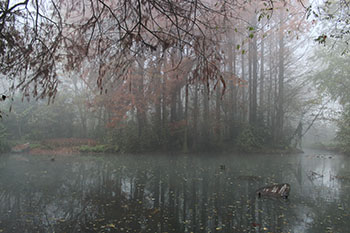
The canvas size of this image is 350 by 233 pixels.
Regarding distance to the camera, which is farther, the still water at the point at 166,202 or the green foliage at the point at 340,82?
the green foliage at the point at 340,82

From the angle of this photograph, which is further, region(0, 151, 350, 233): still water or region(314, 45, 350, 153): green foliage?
region(314, 45, 350, 153): green foliage

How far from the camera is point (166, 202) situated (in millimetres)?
6352

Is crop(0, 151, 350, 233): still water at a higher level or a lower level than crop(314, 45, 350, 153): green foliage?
lower

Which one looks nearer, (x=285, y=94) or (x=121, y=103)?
(x=121, y=103)

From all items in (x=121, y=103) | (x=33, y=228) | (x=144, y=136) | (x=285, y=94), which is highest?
(x=285, y=94)

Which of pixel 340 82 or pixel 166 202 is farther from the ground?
pixel 340 82

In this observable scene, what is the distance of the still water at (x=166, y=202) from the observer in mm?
4895

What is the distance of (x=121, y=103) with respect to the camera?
1730cm

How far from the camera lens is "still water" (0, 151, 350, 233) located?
193 inches

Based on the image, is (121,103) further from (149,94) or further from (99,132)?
(99,132)

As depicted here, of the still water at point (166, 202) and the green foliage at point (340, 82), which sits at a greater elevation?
the green foliage at point (340, 82)

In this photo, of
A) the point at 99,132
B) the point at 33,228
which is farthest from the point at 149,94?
the point at 33,228

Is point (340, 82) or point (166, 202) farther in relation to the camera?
point (340, 82)

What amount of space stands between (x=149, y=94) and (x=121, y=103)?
1789mm
